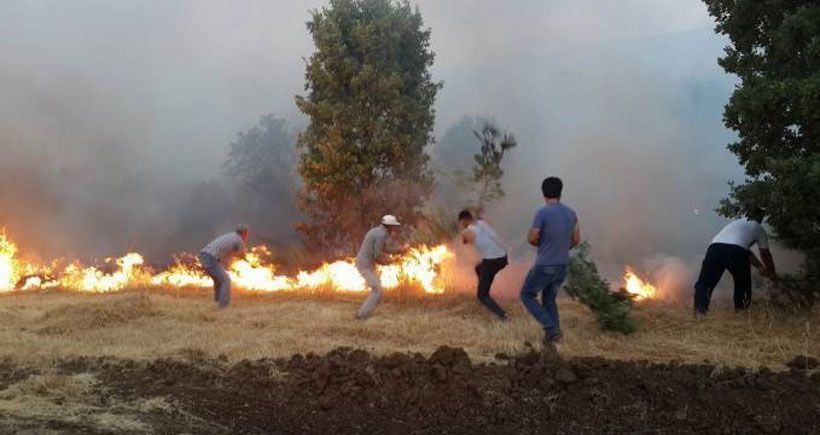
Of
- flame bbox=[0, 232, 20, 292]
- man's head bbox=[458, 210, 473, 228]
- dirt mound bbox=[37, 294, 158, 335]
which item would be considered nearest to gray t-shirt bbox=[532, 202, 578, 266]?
man's head bbox=[458, 210, 473, 228]

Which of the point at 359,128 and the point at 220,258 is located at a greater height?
the point at 359,128

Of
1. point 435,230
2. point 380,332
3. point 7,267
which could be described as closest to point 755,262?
point 380,332

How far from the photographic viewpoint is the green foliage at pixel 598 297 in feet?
27.9

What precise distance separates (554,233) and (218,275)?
6.68 metres

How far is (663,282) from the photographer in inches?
598

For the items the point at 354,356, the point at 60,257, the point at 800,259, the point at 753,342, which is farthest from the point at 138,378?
the point at 60,257

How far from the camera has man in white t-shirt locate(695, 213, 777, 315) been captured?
9500mm

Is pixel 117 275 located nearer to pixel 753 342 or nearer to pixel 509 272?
pixel 509 272

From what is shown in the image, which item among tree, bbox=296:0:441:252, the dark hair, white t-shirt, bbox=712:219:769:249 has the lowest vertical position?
white t-shirt, bbox=712:219:769:249

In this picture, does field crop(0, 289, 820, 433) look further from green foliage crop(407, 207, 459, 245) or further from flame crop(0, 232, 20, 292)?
flame crop(0, 232, 20, 292)

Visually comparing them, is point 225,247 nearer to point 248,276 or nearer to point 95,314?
point 95,314

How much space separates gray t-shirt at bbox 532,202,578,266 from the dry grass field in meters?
0.94

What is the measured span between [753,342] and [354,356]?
4.49 m

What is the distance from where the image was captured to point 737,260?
9508 mm
